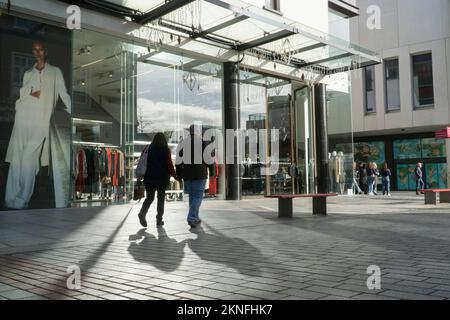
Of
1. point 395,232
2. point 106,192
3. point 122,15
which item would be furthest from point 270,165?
point 395,232

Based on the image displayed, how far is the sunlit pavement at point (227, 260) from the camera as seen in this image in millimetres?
3783

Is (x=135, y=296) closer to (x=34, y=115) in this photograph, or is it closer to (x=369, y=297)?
(x=369, y=297)

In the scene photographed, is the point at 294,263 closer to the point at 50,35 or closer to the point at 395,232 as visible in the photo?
the point at 395,232

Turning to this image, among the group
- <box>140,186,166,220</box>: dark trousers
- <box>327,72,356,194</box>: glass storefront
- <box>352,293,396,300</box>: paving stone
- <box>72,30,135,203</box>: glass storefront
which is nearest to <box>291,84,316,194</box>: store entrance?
<box>327,72,356,194</box>: glass storefront

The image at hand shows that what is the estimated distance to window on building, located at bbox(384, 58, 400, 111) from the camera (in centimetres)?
3275

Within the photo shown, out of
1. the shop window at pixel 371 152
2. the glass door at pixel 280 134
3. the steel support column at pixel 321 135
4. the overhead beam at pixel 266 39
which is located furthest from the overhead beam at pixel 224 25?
the shop window at pixel 371 152

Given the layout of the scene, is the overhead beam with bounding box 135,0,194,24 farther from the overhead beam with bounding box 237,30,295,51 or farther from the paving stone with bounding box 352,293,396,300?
the paving stone with bounding box 352,293,396,300

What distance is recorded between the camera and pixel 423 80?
1237 inches

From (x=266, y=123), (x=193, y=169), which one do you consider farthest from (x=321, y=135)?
(x=193, y=169)

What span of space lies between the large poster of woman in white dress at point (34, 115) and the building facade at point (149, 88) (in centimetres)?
3

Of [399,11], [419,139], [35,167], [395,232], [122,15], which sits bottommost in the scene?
[395,232]

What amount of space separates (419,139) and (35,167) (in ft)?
93.9
